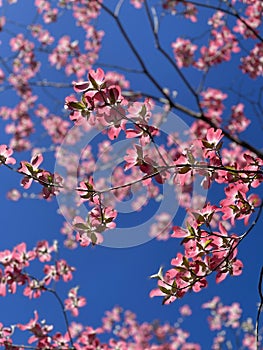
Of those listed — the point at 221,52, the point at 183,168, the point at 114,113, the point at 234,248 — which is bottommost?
the point at 234,248

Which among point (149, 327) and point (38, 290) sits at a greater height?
point (149, 327)

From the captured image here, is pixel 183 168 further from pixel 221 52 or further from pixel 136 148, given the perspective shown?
pixel 221 52

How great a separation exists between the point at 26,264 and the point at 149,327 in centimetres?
788

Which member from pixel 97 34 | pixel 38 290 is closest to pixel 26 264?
pixel 38 290

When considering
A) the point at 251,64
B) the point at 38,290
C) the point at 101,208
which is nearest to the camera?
the point at 101,208

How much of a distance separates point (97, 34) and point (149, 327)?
8.21 m

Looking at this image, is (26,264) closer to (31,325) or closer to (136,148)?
(31,325)

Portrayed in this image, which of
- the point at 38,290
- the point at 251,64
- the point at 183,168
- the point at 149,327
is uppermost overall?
the point at 251,64

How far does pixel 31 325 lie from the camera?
13.3 feet

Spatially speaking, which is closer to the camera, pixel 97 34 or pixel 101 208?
pixel 101 208

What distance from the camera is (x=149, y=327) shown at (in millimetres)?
10922

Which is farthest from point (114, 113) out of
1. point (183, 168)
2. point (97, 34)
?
point (97, 34)

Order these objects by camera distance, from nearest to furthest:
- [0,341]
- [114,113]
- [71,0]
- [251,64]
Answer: [114,113] → [0,341] → [71,0] → [251,64]

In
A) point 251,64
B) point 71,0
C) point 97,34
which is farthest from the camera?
point 97,34
